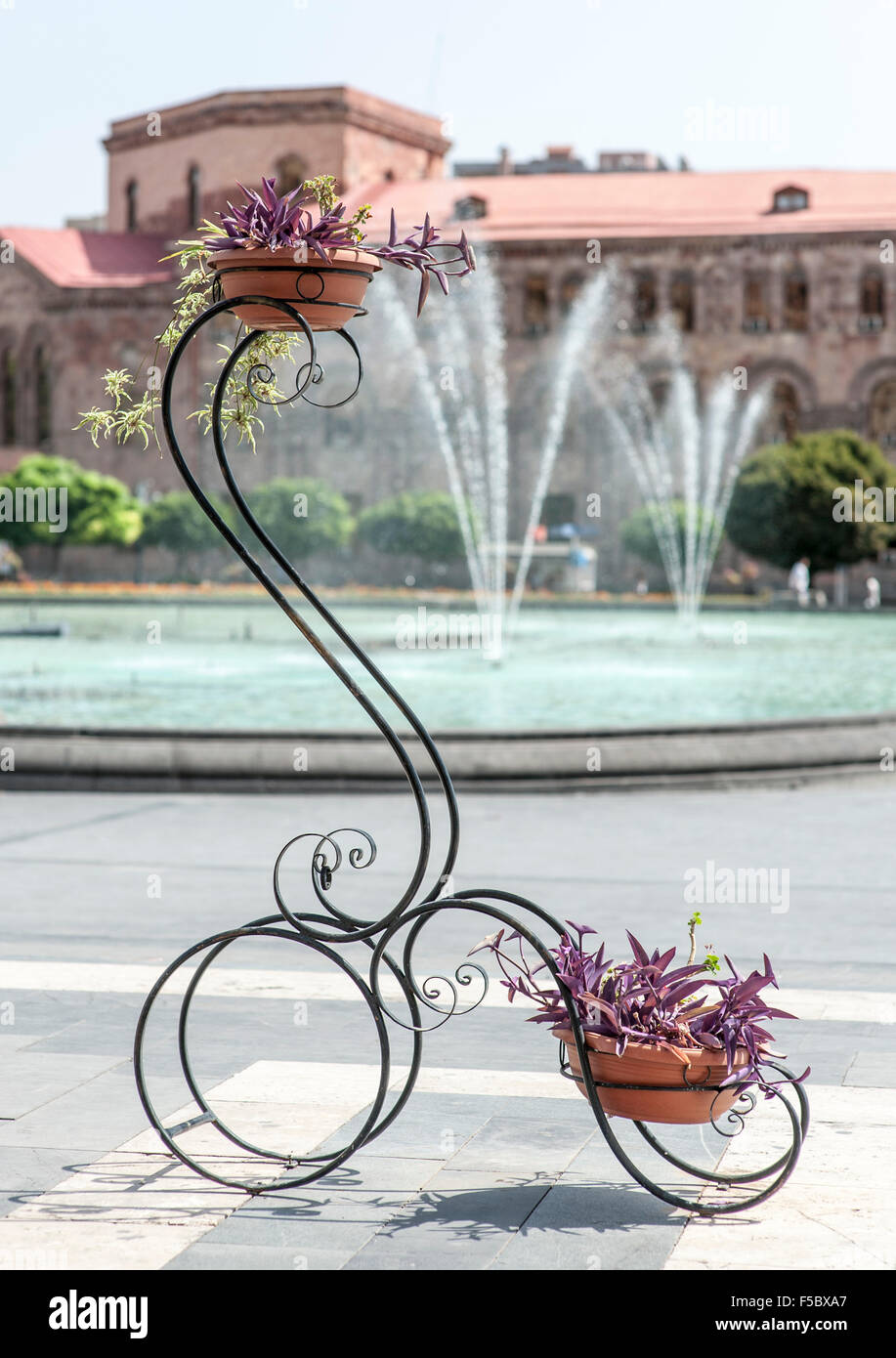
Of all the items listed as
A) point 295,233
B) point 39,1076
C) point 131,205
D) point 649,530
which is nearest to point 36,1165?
point 39,1076

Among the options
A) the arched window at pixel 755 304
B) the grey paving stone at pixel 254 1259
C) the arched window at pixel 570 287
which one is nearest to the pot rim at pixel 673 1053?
the grey paving stone at pixel 254 1259

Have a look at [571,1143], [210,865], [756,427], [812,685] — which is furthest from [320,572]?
[571,1143]

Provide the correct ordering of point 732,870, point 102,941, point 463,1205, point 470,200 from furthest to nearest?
point 470,200, point 732,870, point 102,941, point 463,1205

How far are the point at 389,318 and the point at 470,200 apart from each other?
817 cm

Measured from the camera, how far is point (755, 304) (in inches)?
2507

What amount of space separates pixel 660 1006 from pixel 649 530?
2088 inches

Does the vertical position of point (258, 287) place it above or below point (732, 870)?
above

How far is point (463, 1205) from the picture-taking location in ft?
13.1

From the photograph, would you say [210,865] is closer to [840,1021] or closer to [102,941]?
[102,941]

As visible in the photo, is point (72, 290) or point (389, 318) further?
point (72, 290)

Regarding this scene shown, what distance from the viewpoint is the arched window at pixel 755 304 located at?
6341 cm

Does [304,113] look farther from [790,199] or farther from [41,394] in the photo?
[790,199]

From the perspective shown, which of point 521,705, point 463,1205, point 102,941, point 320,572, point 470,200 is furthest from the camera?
point 470,200

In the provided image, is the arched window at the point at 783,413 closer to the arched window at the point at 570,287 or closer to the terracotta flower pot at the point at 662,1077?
the arched window at the point at 570,287
